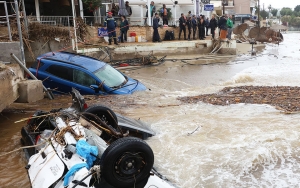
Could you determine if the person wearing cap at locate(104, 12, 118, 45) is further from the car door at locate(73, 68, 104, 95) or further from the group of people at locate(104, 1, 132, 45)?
the car door at locate(73, 68, 104, 95)

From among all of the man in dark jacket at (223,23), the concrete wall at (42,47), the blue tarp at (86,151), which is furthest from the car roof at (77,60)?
the man in dark jacket at (223,23)

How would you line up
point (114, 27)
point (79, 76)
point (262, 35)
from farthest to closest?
point (262, 35) < point (114, 27) < point (79, 76)

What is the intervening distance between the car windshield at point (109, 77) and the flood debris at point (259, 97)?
1.83m

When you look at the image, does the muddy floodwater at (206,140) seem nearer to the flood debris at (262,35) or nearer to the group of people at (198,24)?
the group of people at (198,24)

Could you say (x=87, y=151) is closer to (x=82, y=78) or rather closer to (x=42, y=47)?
(x=82, y=78)

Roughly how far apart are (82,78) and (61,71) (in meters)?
0.64

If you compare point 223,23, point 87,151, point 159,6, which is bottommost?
point 87,151

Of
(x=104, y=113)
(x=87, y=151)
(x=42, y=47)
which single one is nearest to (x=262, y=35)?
(x=42, y=47)

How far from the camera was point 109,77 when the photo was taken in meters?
8.84

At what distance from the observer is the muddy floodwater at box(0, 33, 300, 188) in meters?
4.51

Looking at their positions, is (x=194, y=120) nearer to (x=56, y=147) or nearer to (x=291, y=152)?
(x=291, y=152)

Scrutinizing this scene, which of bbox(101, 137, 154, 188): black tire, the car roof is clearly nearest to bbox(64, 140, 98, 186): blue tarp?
bbox(101, 137, 154, 188): black tire

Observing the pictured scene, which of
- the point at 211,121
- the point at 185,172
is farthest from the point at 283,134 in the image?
the point at 185,172

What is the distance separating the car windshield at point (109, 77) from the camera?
8.60 m
